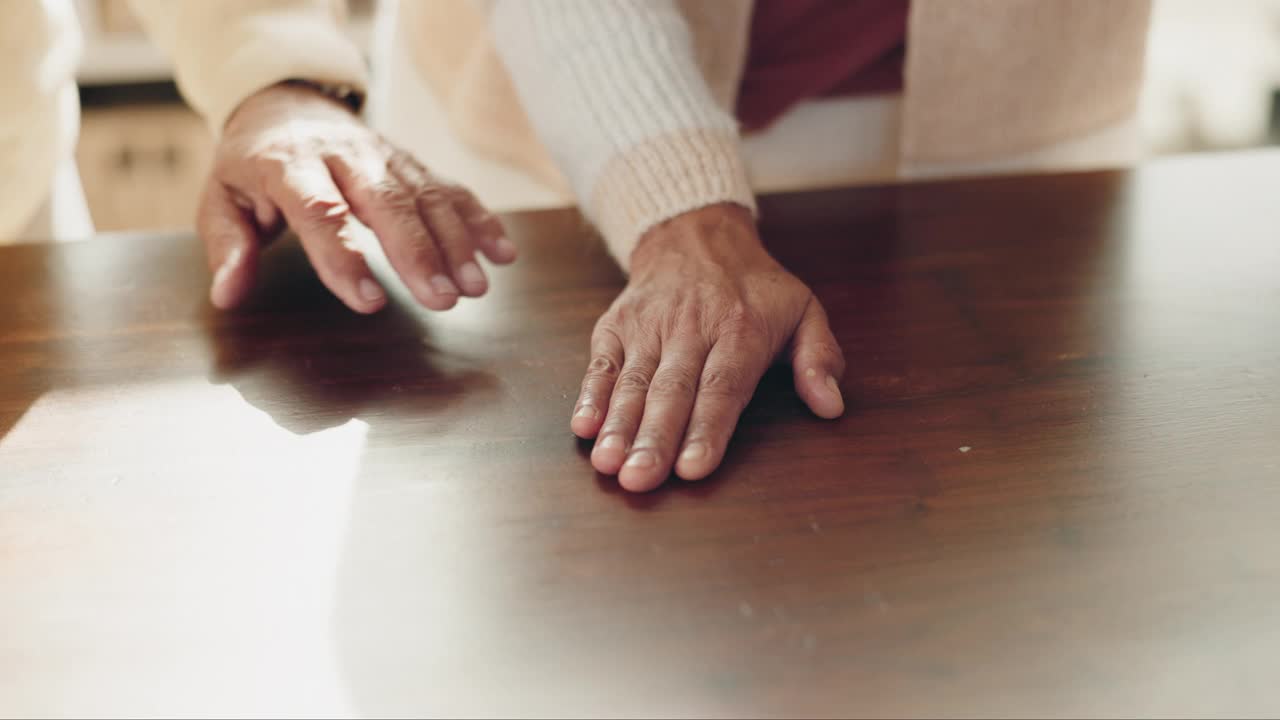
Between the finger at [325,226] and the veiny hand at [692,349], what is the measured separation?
181 mm

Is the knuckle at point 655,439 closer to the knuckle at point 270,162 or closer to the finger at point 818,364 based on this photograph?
the finger at point 818,364

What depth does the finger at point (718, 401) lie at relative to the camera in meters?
0.55

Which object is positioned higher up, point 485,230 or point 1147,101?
point 485,230

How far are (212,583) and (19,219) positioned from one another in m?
0.63

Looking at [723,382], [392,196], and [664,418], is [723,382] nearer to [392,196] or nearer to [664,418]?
[664,418]

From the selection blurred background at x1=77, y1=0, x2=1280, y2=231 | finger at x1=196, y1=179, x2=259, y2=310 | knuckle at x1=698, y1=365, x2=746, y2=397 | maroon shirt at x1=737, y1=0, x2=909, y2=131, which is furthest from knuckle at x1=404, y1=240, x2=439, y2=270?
→ blurred background at x1=77, y1=0, x2=1280, y2=231

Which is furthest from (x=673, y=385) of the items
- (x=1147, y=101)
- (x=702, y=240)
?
(x=1147, y=101)

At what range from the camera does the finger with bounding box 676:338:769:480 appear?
55cm

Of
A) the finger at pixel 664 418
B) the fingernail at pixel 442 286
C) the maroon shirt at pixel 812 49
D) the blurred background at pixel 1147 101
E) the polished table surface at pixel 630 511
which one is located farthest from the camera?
the blurred background at pixel 1147 101

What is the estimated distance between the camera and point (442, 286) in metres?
0.72

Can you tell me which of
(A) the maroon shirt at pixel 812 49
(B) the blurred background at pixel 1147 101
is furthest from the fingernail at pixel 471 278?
(B) the blurred background at pixel 1147 101

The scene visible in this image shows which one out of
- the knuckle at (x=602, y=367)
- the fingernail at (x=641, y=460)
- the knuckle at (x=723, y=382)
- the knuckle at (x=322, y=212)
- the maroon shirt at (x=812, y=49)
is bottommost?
the maroon shirt at (x=812, y=49)

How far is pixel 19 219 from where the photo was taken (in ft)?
3.05

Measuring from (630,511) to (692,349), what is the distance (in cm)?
15
